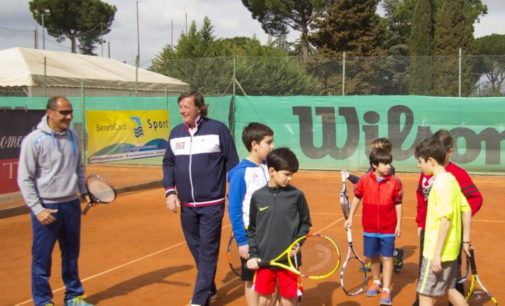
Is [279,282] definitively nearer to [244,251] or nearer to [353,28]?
[244,251]

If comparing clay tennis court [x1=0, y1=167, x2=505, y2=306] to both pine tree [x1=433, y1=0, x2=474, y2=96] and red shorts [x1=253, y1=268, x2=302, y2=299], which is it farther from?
pine tree [x1=433, y1=0, x2=474, y2=96]

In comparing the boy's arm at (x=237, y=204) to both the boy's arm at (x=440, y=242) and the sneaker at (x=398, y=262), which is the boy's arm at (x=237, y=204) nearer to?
the boy's arm at (x=440, y=242)

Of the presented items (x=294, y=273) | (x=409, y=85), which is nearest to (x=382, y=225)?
(x=294, y=273)

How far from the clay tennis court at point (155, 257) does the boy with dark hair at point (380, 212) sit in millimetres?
424

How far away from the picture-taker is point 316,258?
4.42 metres

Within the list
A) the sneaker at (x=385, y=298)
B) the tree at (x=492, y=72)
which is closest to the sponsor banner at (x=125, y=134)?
the tree at (x=492, y=72)

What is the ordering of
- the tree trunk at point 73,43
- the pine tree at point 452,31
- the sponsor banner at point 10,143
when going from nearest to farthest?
the sponsor banner at point 10,143 → the pine tree at point 452,31 → the tree trunk at point 73,43

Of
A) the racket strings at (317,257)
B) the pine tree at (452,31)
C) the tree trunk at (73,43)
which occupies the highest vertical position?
the tree trunk at (73,43)

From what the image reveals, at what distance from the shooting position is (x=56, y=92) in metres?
24.3

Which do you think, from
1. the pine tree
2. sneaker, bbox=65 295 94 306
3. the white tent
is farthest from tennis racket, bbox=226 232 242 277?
the pine tree

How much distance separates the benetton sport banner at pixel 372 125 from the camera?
15.6 metres

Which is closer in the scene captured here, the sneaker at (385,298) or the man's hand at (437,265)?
the man's hand at (437,265)

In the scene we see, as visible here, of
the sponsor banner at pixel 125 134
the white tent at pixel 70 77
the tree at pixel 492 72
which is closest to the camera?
the sponsor banner at pixel 125 134

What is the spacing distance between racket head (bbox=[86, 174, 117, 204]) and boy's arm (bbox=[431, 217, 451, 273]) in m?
2.96
